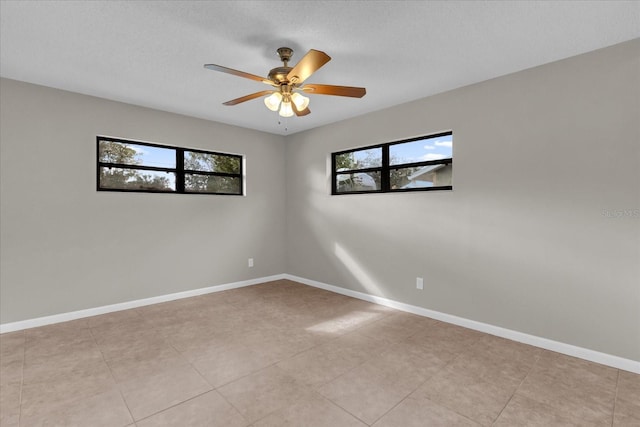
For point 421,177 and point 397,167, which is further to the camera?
point 397,167

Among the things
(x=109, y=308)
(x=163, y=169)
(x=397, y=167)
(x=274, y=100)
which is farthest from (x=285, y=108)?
(x=109, y=308)

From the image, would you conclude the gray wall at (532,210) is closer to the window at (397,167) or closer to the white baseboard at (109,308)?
the window at (397,167)

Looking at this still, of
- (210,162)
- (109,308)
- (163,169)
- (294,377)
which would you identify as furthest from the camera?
(210,162)

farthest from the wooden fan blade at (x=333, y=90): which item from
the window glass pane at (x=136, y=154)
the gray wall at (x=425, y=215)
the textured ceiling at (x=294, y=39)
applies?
the window glass pane at (x=136, y=154)

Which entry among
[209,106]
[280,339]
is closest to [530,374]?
[280,339]

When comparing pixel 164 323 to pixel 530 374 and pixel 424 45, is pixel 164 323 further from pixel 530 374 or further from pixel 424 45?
pixel 424 45

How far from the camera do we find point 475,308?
309cm

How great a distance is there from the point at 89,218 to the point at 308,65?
9.96ft

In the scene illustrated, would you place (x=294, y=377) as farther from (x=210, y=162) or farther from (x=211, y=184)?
(x=210, y=162)

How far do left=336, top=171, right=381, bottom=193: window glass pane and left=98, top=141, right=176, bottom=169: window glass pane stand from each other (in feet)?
7.59

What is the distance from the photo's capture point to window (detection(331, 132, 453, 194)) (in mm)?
3438

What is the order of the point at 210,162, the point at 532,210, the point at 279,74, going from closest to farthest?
the point at 279,74
the point at 532,210
the point at 210,162

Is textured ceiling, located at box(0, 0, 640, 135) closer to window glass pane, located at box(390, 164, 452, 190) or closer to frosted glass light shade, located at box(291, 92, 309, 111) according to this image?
frosted glass light shade, located at box(291, 92, 309, 111)

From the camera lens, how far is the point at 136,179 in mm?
3846
